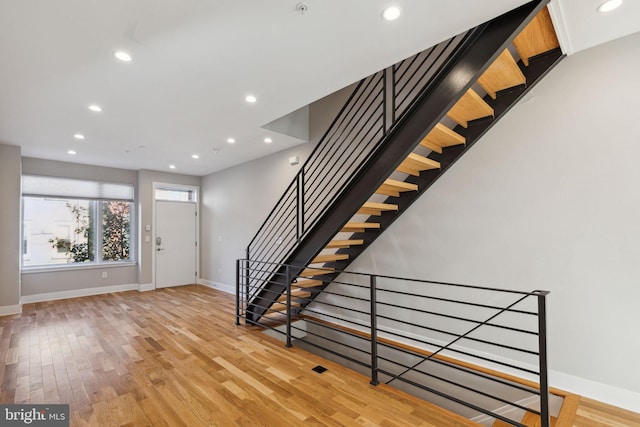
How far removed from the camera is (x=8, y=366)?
9.75 ft

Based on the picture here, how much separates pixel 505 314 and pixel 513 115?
1.92 meters

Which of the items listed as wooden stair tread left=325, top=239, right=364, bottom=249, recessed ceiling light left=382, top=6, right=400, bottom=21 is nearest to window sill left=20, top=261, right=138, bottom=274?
wooden stair tread left=325, top=239, right=364, bottom=249

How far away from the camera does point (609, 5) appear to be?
1882 mm

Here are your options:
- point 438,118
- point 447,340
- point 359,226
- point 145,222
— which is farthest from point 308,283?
point 145,222

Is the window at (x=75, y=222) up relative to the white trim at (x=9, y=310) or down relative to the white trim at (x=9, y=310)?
up

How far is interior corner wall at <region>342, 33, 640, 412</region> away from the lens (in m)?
2.29

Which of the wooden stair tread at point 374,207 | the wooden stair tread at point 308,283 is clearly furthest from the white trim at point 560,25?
the wooden stair tread at point 308,283

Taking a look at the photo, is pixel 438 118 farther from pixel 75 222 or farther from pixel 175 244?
pixel 75 222

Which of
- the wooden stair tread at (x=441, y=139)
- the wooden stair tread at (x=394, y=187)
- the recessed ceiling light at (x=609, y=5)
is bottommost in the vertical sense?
the wooden stair tread at (x=394, y=187)

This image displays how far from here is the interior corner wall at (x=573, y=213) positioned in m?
2.29

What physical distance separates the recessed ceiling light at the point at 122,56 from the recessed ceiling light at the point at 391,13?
2.06 metres

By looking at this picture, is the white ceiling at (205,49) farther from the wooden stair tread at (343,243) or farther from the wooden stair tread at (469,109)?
the wooden stair tread at (343,243)

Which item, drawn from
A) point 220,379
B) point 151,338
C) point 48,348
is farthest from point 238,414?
point 48,348

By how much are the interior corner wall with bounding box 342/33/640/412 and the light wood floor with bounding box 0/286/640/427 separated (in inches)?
16.7
